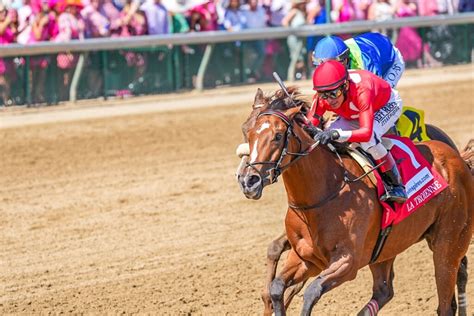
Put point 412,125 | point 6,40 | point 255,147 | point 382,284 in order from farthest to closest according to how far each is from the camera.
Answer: point 6,40 → point 412,125 → point 382,284 → point 255,147

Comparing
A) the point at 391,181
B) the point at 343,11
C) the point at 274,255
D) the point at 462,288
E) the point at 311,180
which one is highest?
the point at 311,180

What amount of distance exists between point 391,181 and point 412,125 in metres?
1.42

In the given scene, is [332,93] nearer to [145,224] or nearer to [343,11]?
[145,224]

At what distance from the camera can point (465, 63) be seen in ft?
60.4

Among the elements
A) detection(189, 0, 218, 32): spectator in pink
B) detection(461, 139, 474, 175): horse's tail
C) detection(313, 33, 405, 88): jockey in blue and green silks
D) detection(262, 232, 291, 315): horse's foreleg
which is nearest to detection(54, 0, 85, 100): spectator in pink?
detection(189, 0, 218, 32): spectator in pink

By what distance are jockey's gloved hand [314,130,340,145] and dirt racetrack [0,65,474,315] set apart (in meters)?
1.95

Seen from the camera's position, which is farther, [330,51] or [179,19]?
[179,19]

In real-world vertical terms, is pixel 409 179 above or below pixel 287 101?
below

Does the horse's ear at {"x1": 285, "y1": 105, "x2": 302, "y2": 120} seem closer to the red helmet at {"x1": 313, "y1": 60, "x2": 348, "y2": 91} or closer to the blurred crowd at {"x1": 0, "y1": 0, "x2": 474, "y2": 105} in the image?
the red helmet at {"x1": 313, "y1": 60, "x2": 348, "y2": 91}

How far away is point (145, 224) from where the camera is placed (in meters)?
9.71

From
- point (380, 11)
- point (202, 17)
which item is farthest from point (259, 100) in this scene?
point (380, 11)

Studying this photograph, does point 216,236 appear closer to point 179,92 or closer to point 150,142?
point 150,142

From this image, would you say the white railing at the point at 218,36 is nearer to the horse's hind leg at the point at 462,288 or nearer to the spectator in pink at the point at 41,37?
the spectator in pink at the point at 41,37

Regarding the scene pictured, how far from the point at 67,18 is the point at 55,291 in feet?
23.5
